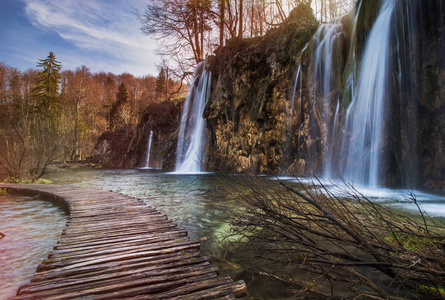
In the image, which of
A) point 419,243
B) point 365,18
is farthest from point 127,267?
point 365,18

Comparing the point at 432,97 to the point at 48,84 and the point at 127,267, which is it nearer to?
the point at 127,267

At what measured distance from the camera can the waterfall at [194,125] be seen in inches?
933

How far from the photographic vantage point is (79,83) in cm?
4072

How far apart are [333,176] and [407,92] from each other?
5.59 meters

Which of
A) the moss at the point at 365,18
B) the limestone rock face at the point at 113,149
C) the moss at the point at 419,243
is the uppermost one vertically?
the moss at the point at 365,18

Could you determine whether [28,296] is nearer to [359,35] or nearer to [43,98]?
[359,35]

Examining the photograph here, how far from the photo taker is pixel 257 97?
1825cm

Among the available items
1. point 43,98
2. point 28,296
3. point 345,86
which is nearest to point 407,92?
point 345,86

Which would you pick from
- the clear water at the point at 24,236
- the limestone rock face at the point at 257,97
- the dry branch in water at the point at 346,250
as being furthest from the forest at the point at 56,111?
the dry branch in water at the point at 346,250

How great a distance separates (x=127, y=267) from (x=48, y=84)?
4507 cm

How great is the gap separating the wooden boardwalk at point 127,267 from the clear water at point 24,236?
0.66 m

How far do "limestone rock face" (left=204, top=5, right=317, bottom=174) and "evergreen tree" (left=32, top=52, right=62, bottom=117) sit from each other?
2983 centimetres

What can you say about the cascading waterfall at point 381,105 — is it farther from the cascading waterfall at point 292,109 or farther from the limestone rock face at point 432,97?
the cascading waterfall at point 292,109

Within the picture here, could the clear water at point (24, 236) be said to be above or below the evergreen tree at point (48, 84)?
below
